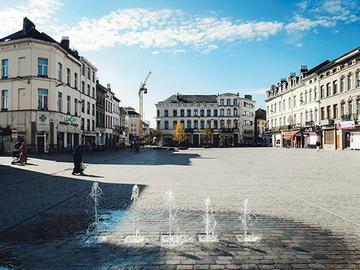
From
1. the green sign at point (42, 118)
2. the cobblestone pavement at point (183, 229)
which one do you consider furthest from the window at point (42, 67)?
the cobblestone pavement at point (183, 229)

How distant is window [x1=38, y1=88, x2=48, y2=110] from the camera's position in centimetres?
3625

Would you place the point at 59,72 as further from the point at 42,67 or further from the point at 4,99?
the point at 4,99

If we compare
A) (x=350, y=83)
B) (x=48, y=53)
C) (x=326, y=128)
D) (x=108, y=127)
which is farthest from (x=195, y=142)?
(x=48, y=53)

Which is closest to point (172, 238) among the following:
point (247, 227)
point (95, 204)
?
point (247, 227)

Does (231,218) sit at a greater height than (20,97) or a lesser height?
lesser

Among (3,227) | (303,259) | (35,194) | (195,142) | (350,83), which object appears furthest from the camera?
(195,142)

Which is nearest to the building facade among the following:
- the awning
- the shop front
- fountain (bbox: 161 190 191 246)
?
the awning

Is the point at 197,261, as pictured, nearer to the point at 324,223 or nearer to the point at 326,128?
the point at 324,223

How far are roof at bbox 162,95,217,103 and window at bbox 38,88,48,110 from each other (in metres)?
59.4

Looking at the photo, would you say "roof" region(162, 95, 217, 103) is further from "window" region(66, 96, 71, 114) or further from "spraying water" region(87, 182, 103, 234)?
"spraying water" region(87, 182, 103, 234)

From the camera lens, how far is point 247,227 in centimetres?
632

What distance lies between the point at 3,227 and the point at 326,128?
50870 mm

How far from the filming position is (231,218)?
23.1ft

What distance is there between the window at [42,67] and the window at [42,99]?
1717 mm
